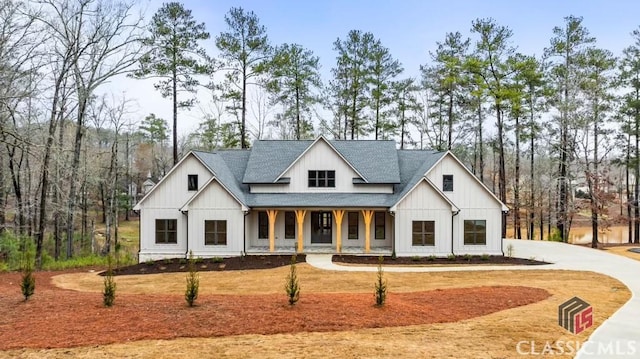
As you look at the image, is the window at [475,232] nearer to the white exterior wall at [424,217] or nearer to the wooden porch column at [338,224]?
the white exterior wall at [424,217]

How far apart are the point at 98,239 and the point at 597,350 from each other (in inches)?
1549

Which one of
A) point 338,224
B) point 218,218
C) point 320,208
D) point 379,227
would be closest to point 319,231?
point 338,224

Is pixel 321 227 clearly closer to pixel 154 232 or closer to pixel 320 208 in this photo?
pixel 320 208

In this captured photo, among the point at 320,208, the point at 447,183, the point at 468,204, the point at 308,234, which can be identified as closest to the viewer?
the point at 320,208

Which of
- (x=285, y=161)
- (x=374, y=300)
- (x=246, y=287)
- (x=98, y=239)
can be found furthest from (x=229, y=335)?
(x=98, y=239)

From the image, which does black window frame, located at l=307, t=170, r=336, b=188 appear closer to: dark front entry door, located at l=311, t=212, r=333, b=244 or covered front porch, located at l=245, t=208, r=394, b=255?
covered front porch, located at l=245, t=208, r=394, b=255

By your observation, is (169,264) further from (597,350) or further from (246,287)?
(597,350)

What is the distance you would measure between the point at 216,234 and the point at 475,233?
1255cm

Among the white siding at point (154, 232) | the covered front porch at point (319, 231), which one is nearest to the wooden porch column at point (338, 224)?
the covered front porch at point (319, 231)

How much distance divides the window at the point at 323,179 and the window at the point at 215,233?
4.89 meters

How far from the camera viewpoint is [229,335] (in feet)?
25.3

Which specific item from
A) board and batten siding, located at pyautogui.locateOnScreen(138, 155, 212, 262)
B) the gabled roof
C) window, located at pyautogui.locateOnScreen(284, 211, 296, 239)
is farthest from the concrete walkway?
board and batten siding, located at pyautogui.locateOnScreen(138, 155, 212, 262)

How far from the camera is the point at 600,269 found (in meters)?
16.0

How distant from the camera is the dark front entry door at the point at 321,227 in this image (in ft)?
70.9
